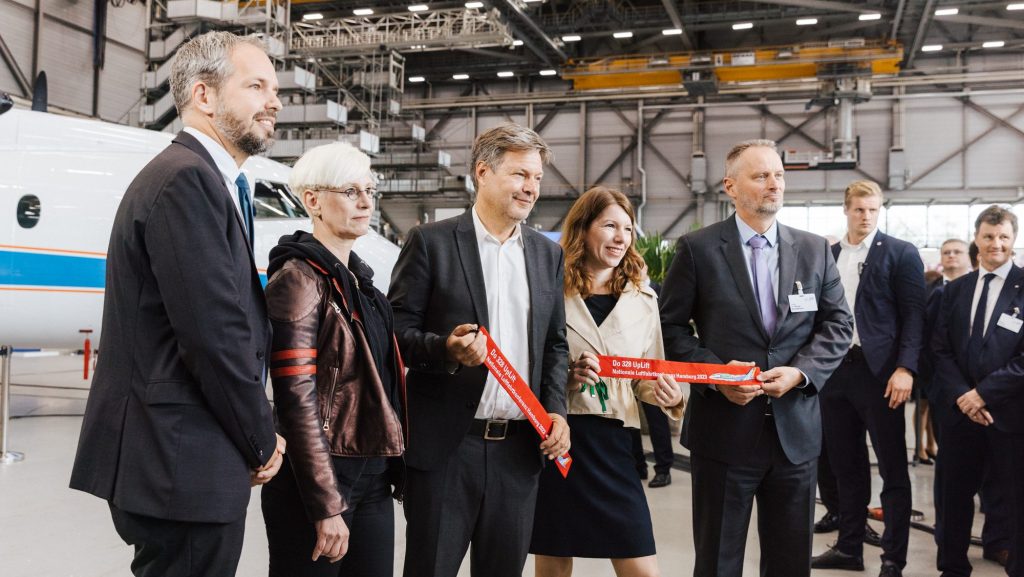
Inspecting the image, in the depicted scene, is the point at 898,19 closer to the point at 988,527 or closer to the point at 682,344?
the point at 988,527

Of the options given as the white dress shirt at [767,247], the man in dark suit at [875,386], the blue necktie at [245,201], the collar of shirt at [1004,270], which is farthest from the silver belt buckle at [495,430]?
the collar of shirt at [1004,270]

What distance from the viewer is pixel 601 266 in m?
2.75

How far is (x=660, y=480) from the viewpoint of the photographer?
5.48 meters

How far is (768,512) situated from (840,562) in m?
1.49

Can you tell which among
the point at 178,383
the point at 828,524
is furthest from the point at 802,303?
the point at 828,524

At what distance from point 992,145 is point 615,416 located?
22.3m

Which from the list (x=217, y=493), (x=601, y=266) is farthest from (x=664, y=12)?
(x=217, y=493)

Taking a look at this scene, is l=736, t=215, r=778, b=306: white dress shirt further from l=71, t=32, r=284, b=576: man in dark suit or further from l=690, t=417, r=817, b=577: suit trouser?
l=71, t=32, r=284, b=576: man in dark suit

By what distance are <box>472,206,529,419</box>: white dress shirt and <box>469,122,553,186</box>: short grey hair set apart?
7.3 inches

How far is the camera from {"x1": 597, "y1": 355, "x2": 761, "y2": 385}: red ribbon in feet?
8.08

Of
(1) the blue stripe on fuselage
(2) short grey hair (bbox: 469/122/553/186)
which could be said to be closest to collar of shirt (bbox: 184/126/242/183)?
(2) short grey hair (bbox: 469/122/553/186)

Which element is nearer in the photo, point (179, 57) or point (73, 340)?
point (179, 57)

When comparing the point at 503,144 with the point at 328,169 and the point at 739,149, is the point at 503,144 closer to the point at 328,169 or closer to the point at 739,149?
the point at 328,169

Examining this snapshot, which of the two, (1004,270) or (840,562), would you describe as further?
(840,562)
